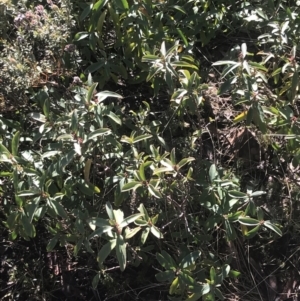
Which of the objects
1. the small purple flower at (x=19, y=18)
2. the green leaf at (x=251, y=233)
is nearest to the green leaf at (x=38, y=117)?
the small purple flower at (x=19, y=18)

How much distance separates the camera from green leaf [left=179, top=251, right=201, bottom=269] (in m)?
2.01

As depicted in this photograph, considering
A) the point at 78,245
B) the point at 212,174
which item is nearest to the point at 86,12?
the point at 212,174

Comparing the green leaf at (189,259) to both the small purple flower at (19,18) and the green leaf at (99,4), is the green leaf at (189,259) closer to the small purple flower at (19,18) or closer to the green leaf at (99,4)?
the green leaf at (99,4)

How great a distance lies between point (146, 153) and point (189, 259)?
0.47 metres

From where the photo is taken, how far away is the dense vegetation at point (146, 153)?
1.98m

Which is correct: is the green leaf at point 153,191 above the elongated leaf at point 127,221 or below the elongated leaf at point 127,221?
above

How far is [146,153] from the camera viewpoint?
219 centimetres

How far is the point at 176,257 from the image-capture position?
220 centimetres

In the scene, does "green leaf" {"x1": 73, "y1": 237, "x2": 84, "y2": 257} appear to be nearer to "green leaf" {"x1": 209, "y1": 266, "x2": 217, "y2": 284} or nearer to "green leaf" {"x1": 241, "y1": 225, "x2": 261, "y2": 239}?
"green leaf" {"x1": 209, "y1": 266, "x2": 217, "y2": 284}

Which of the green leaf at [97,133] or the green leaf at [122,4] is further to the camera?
the green leaf at [122,4]

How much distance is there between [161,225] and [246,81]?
0.69m

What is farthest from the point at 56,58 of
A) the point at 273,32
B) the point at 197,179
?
the point at 273,32

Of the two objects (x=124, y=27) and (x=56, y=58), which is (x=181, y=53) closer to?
(x=124, y=27)

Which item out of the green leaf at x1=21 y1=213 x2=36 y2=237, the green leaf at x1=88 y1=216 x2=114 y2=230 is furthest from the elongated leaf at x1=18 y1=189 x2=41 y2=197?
the green leaf at x1=88 y1=216 x2=114 y2=230
